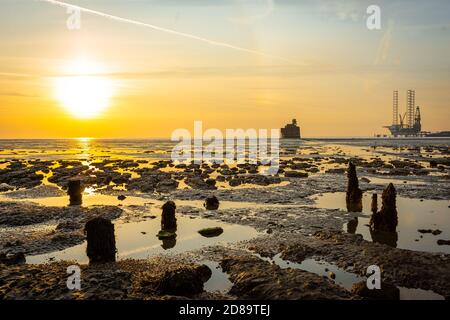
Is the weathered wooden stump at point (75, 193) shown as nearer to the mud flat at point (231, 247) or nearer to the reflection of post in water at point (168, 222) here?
the mud flat at point (231, 247)

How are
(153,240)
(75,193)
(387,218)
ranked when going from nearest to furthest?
(153,240) < (387,218) < (75,193)

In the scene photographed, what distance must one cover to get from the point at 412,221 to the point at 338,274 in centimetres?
1401

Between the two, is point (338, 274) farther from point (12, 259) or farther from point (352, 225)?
point (12, 259)

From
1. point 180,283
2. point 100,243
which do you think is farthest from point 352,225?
point 100,243

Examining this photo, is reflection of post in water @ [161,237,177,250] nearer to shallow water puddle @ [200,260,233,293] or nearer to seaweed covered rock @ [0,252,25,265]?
shallow water puddle @ [200,260,233,293]

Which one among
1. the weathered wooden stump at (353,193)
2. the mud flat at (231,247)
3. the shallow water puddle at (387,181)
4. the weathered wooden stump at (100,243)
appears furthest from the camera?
the shallow water puddle at (387,181)

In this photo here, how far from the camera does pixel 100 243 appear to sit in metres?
20.0

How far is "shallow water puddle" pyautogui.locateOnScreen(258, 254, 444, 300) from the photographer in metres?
15.6

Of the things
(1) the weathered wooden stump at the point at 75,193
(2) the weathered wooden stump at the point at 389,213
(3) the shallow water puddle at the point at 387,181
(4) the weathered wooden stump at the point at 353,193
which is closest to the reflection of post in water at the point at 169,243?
(2) the weathered wooden stump at the point at 389,213

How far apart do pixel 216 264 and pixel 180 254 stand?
9.36ft

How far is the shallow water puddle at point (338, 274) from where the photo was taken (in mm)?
15639

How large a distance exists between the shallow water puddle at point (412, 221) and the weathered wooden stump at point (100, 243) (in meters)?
16.3
